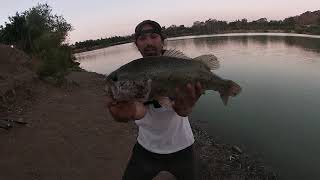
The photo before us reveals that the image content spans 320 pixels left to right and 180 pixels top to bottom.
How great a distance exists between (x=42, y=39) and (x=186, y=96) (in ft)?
95.6

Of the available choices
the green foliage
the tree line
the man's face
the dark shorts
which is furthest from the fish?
the tree line

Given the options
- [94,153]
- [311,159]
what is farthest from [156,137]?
[311,159]

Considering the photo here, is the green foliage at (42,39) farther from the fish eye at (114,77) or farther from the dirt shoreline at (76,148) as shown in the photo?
the fish eye at (114,77)

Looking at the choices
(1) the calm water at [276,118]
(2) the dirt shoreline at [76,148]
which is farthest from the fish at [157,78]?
(1) the calm water at [276,118]

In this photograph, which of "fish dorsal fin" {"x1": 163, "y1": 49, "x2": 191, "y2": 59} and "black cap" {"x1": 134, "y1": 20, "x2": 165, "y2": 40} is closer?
"fish dorsal fin" {"x1": 163, "y1": 49, "x2": 191, "y2": 59}

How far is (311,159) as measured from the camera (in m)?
14.2

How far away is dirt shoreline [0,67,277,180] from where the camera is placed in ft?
33.3

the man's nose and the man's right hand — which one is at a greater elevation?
the man's nose

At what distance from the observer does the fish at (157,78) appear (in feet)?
12.6

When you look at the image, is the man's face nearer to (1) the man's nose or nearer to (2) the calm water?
(1) the man's nose

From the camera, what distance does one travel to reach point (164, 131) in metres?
4.66

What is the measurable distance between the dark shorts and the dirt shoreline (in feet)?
15.9

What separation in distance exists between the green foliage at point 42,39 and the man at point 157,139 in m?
18.7

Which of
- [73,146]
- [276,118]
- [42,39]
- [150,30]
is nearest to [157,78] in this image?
[150,30]
